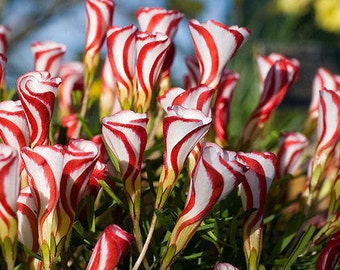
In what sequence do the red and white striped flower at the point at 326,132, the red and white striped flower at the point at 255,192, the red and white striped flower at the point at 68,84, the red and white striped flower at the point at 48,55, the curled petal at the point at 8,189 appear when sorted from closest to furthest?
the curled petal at the point at 8,189
the red and white striped flower at the point at 255,192
the red and white striped flower at the point at 326,132
the red and white striped flower at the point at 48,55
the red and white striped flower at the point at 68,84

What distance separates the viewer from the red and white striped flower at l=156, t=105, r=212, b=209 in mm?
469

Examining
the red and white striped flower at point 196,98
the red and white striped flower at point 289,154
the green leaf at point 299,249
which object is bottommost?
the red and white striped flower at point 289,154

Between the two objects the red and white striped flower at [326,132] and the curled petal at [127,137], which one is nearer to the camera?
the curled petal at [127,137]

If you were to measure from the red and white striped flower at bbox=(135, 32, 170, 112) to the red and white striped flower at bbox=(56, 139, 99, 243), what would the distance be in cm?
15

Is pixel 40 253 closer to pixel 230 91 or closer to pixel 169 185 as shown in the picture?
pixel 169 185

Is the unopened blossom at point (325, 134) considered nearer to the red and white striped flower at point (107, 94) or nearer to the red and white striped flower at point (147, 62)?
the red and white striped flower at point (147, 62)

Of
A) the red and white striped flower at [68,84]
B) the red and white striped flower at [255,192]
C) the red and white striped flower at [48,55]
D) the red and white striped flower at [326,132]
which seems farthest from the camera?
the red and white striped flower at [68,84]

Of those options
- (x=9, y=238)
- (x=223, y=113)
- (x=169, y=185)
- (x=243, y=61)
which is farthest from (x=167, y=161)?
(x=243, y=61)

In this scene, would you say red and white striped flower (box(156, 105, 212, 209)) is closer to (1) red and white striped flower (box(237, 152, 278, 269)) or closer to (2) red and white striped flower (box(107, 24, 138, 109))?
(1) red and white striped flower (box(237, 152, 278, 269))

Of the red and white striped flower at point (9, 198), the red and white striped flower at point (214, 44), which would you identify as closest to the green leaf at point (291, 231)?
the red and white striped flower at point (214, 44)

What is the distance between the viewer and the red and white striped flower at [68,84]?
859mm

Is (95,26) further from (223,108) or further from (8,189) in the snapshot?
(8,189)

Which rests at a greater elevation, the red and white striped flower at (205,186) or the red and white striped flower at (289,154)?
the red and white striped flower at (205,186)

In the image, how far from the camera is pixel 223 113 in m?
0.75
